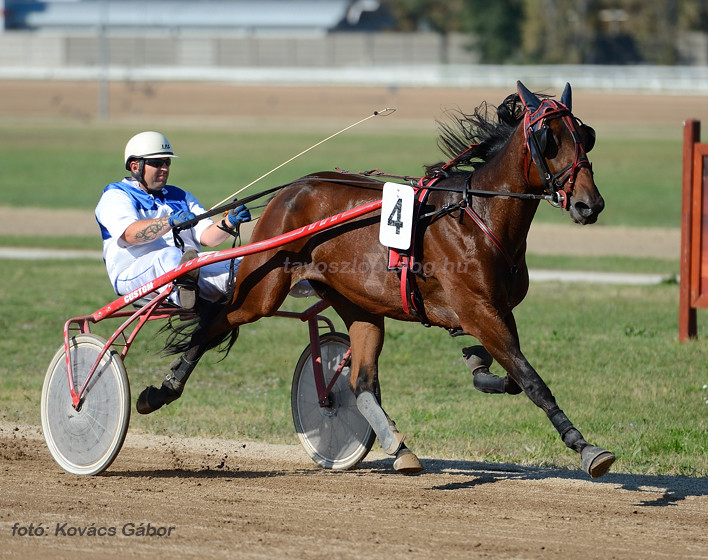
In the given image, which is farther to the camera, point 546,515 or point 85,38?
point 85,38

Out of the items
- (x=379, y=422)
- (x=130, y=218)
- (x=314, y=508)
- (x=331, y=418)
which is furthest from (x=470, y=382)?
(x=314, y=508)

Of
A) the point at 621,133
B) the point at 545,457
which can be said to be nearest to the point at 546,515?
the point at 545,457

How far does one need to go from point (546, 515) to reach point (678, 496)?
88 centimetres

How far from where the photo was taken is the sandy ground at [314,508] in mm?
4527

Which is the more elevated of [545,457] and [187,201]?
[187,201]

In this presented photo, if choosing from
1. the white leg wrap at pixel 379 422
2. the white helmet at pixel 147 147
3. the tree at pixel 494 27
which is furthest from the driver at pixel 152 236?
the tree at pixel 494 27

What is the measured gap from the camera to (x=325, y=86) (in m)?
51.8

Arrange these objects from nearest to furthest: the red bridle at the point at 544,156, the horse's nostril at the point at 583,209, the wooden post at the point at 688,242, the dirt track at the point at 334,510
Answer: the dirt track at the point at 334,510, the horse's nostril at the point at 583,209, the red bridle at the point at 544,156, the wooden post at the point at 688,242

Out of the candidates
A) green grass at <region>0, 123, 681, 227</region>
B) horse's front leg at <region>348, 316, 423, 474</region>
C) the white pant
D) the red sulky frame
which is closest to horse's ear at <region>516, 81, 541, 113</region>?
the red sulky frame

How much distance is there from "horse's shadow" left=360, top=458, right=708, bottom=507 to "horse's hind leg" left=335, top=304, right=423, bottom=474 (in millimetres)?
345

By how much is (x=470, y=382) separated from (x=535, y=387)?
345 centimetres

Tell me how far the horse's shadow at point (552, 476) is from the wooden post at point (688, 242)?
12.1 feet

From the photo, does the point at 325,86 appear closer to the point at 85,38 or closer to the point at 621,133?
the point at 621,133

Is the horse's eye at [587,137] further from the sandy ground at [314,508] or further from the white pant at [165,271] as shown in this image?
the white pant at [165,271]
